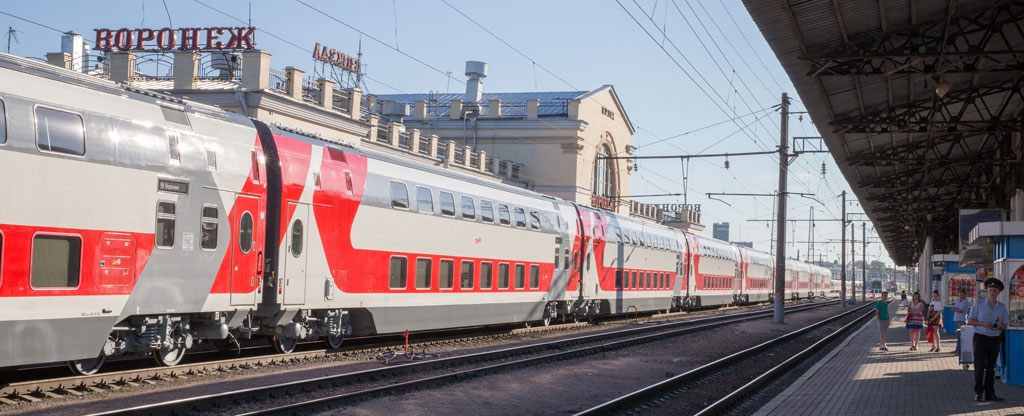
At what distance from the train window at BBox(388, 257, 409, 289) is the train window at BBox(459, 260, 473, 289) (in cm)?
266

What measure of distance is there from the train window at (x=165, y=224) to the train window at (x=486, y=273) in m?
11.0

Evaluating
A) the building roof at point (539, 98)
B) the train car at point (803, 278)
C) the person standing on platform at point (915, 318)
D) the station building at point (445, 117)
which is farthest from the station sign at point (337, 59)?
the train car at point (803, 278)

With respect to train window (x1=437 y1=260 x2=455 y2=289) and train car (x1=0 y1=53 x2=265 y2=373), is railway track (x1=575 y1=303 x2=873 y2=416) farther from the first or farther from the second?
train window (x1=437 y1=260 x2=455 y2=289)

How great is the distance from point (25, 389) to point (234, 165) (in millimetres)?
4649

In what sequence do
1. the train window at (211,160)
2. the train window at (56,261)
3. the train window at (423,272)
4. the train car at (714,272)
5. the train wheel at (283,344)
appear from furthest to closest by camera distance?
the train car at (714,272)
the train window at (423,272)
the train wheel at (283,344)
the train window at (211,160)
the train window at (56,261)

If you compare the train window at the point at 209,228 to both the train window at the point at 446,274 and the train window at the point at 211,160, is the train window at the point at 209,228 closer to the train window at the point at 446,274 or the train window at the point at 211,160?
the train window at the point at 211,160

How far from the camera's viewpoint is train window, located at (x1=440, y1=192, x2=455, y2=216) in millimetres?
22078

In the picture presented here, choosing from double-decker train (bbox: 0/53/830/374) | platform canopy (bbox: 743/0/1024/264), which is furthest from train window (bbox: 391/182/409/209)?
platform canopy (bbox: 743/0/1024/264)

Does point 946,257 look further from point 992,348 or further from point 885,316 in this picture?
point 992,348

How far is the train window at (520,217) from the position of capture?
26.2 metres

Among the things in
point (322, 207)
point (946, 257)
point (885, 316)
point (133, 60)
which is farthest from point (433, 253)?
point (133, 60)

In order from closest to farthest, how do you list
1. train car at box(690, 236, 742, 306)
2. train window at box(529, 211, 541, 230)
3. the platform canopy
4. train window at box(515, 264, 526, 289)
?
the platform canopy
train window at box(515, 264, 526, 289)
train window at box(529, 211, 541, 230)
train car at box(690, 236, 742, 306)

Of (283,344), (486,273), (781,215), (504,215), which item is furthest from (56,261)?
(781,215)

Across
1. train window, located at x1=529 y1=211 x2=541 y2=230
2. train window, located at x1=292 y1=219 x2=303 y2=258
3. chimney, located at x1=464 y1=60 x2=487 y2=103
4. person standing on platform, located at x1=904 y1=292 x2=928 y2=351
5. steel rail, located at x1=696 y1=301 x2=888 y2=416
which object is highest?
chimney, located at x1=464 y1=60 x2=487 y2=103
